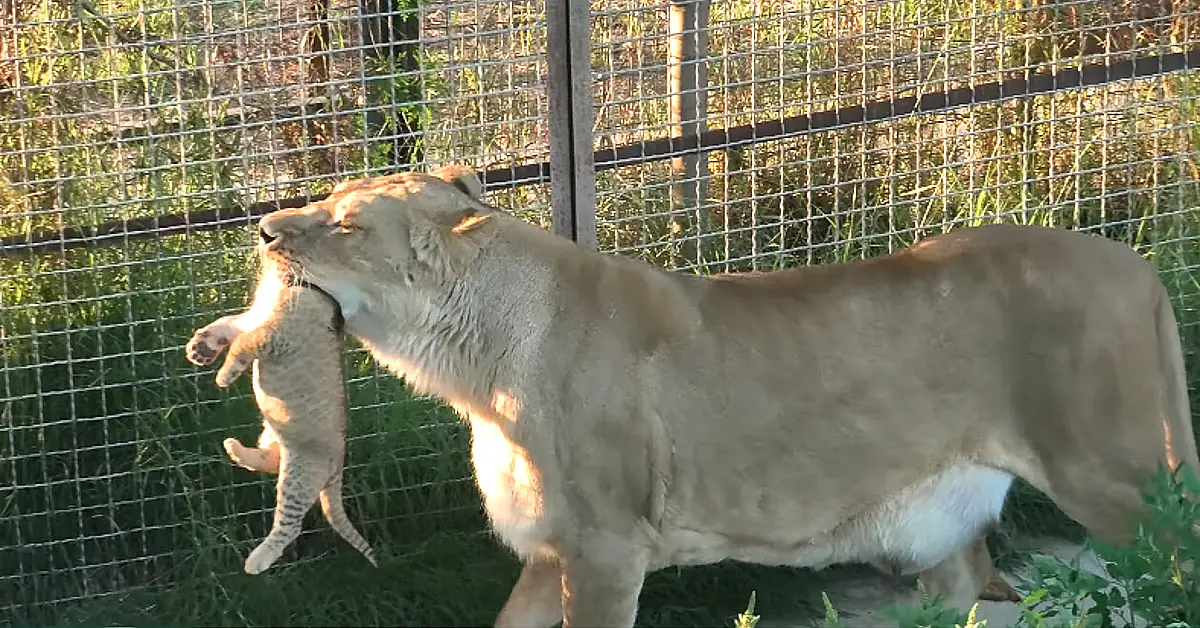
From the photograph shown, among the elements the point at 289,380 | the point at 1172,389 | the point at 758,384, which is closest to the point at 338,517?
the point at 289,380

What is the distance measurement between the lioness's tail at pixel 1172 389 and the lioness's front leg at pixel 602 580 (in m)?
1.46

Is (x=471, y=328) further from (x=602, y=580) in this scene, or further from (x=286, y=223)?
(x=602, y=580)

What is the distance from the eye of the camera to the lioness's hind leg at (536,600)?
4.88 metres

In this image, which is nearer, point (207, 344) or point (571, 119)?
point (207, 344)

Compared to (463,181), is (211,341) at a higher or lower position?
lower

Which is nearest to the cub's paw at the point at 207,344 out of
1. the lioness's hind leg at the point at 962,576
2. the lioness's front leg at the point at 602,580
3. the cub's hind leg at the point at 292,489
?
the cub's hind leg at the point at 292,489

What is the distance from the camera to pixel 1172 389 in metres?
4.75

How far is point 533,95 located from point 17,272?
6.06 feet

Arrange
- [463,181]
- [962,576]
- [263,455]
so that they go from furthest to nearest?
1. [962,576]
2. [263,455]
3. [463,181]

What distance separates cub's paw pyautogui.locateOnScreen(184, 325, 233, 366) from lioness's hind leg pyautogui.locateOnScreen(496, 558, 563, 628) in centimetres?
109

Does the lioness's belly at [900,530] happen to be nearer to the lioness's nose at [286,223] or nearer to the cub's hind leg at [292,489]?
the cub's hind leg at [292,489]

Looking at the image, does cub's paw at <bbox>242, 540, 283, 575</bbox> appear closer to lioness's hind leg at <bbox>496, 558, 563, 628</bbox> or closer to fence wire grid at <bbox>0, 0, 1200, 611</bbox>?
lioness's hind leg at <bbox>496, 558, 563, 628</bbox>

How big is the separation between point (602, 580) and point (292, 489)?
2.77ft

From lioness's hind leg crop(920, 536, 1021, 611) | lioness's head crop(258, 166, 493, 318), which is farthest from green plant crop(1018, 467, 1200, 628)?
lioness's head crop(258, 166, 493, 318)
